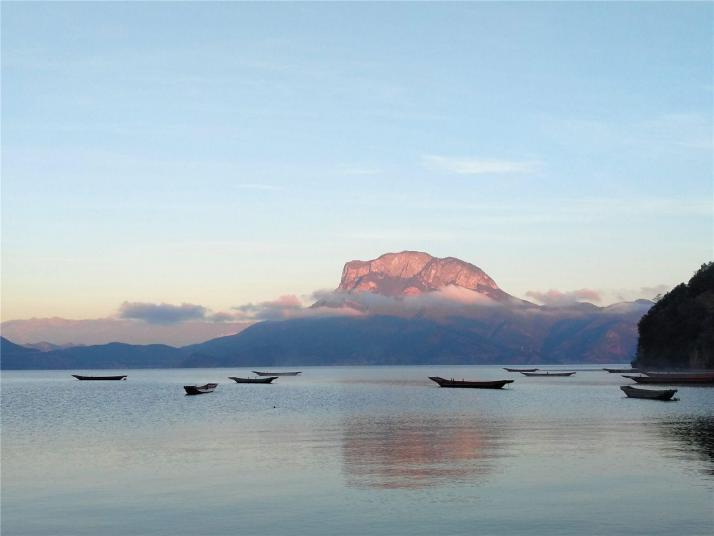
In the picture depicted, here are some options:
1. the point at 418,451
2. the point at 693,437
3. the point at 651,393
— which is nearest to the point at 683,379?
the point at 651,393

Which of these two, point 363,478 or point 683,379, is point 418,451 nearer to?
point 363,478

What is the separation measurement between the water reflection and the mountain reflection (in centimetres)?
1289

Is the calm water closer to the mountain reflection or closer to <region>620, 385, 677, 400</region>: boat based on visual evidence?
the mountain reflection

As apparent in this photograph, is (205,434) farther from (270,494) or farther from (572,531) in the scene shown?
(572,531)

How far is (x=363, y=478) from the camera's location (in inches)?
1887

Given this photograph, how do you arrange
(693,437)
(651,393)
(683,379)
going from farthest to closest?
(683,379) < (651,393) < (693,437)

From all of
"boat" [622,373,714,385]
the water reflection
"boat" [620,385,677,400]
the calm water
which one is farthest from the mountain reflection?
"boat" [622,373,714,385]

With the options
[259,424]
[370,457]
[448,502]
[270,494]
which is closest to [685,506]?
[448,502]

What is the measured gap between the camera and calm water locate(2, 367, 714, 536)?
119 feet

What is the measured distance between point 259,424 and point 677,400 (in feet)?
234

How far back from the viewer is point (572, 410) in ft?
366

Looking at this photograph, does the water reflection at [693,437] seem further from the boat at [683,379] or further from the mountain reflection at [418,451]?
the boat at [683,379]

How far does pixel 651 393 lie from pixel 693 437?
66992mm

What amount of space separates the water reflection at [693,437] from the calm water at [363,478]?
0.18 m
